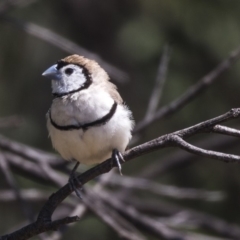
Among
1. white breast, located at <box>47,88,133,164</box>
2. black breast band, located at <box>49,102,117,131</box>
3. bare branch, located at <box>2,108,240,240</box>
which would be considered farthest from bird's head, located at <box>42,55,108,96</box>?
bare branch, located at <box>2,108,240,240</box>

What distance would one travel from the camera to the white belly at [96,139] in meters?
3.33

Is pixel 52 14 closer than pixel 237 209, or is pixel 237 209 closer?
pixel 237 209

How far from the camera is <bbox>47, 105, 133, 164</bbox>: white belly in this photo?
10.9 feet

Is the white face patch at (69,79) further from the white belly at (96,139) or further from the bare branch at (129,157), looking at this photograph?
the bare branch at (129,157)

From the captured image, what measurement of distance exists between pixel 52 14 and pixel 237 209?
2.33 meters

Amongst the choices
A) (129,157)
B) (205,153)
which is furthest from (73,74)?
(205,153)

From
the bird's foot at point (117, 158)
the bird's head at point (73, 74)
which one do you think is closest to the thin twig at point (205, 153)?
the bird's foot at point (117, 158)

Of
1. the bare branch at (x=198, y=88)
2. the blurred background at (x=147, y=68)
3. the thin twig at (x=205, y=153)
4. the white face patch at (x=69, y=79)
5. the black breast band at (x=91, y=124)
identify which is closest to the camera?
the thin twig at (x=205, y=153)

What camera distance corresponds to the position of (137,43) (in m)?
5.52

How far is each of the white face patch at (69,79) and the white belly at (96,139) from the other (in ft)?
0.77

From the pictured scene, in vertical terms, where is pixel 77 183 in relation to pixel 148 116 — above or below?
below

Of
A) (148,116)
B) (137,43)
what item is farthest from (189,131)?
(137,43)

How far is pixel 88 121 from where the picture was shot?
332 cm

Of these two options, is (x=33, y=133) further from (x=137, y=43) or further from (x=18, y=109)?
(x=137, y=43)
